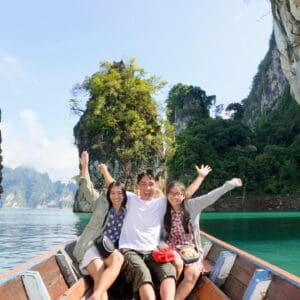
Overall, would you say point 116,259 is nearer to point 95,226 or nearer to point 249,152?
point 95,226

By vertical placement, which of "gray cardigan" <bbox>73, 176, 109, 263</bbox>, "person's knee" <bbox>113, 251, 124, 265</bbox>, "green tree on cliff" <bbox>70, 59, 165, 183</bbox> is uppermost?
"green tree on cliff" <bbox>70, 59, 165, 183</bbox>

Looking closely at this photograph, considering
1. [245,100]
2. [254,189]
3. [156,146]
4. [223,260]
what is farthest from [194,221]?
[245,100]

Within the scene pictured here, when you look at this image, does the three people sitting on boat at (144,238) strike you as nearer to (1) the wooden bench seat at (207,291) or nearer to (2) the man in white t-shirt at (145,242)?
(2) the man in white t-shirt at (145,242)

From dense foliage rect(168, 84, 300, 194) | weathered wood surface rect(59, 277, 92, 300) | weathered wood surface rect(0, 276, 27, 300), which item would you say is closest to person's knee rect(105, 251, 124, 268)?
weathered wood surface rect(59, 277, 92, 300)

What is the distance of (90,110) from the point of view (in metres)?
32.2

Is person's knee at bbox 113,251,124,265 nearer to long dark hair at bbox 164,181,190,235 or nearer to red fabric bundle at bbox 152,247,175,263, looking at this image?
red fabric bundle at bbox 152,247,175,263

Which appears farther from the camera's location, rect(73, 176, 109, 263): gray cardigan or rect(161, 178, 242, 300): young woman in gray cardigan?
rect(73, 176, 109, 263): gray cardigan

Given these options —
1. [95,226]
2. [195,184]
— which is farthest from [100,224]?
[195,184]

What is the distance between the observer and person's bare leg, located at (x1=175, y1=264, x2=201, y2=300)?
144 inches

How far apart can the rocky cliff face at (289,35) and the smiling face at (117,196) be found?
1832 centimetres

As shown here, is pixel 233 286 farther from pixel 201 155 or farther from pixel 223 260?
pixel 201 155

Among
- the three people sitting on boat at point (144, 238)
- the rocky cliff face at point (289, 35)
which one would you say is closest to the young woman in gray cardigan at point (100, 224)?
the three people sitting on boat at point (144, 238)

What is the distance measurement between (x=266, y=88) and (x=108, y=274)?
239 ft

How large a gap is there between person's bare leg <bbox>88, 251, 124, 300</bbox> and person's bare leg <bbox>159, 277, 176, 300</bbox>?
16.5 inches
